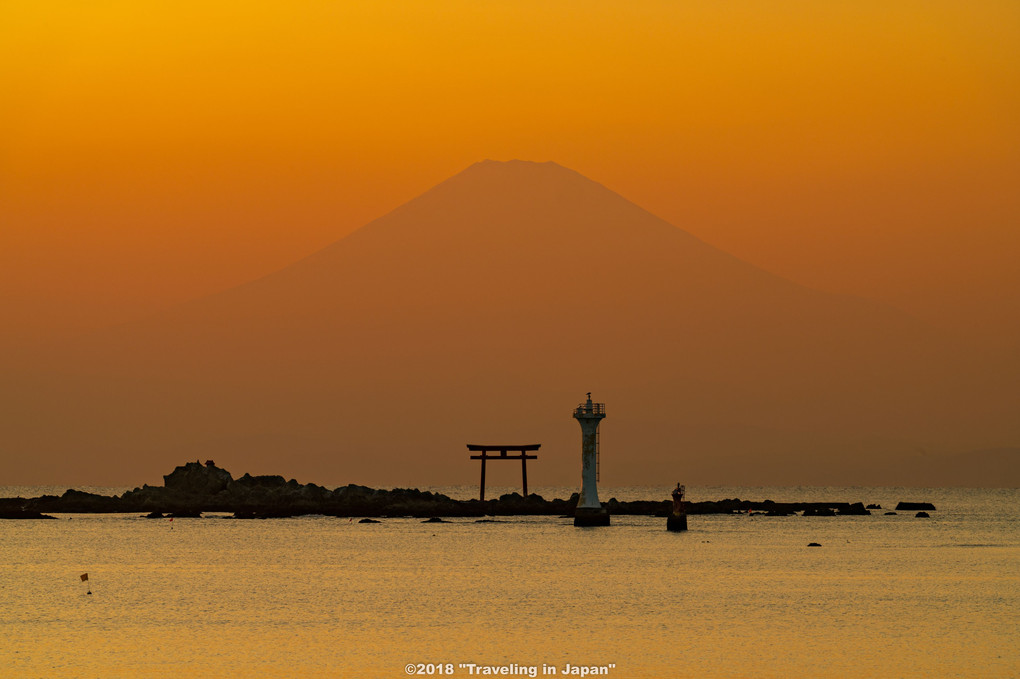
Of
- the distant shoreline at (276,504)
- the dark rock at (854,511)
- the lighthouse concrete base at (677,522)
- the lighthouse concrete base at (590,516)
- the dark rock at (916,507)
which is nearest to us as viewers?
the lighthouse concrete base at (590,516)

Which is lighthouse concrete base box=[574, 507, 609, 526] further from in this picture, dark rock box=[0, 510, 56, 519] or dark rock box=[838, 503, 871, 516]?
dark rock box=[0, 510, 56, 519]

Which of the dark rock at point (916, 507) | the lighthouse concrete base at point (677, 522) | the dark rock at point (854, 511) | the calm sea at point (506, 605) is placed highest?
the dark rock at point (916, 507)

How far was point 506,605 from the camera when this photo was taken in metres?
49.9

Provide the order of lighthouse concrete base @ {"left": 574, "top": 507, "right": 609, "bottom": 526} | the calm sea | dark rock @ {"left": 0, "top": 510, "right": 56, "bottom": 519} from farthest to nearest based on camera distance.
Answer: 1. dark rock @ {"left": 0, "top": 510, "right": 56, "bottom": 519}
2. lighthouse concrete base @ {"left": 574, "top": 507, "right": 609, "bottom": 526}
3. the calm sea

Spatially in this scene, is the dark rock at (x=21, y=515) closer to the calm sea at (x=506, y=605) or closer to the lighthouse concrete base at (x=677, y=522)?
the calm sea at (x=506, y=605)

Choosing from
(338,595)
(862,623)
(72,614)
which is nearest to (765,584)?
(862,623)

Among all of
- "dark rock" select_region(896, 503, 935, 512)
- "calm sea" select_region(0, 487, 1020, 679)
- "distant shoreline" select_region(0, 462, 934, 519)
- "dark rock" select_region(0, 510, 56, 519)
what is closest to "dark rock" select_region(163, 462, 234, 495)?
"distant shoreline" select_region(0, 462, 934, 519)

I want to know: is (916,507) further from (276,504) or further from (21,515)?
(21,515)

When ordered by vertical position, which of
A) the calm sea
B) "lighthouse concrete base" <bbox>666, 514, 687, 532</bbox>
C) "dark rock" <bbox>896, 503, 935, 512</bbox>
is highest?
"dark rock" <bbox>896, 503, 935, 512</bbox>

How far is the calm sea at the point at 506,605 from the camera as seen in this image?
1446 inches

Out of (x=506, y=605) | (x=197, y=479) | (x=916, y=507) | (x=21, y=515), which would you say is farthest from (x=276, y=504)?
(x=506, y=605)

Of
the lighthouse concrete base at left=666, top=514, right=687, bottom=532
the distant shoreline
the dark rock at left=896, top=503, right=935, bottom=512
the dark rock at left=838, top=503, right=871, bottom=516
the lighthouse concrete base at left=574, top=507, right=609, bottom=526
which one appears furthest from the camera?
the dark rock at left=896, top=503, right=935, bottom=512

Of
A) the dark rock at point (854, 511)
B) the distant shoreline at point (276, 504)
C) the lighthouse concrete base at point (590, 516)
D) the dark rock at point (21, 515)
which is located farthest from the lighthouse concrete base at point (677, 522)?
the dark rock at point (21, 515)

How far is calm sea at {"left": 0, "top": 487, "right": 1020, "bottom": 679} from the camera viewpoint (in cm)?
3672
